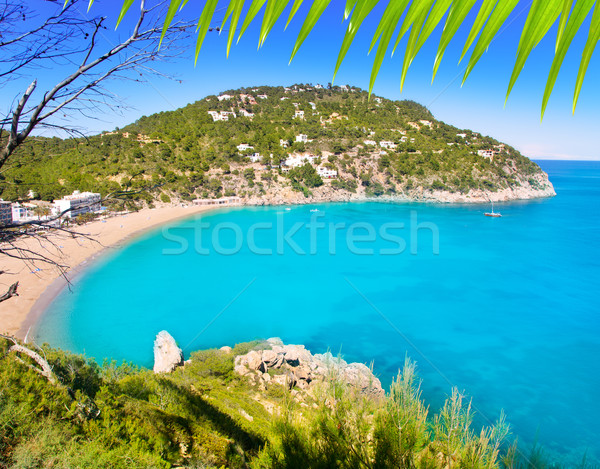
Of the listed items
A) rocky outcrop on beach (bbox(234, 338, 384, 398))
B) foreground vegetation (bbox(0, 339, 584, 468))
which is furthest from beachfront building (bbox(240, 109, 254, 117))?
foreground vegetation (bbox(0, 339, 584, 468))

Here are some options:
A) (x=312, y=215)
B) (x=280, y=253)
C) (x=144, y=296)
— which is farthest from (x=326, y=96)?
(x=144, y=296)

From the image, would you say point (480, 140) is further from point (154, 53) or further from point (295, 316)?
point (154, 53)

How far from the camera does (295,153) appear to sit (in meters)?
38.9

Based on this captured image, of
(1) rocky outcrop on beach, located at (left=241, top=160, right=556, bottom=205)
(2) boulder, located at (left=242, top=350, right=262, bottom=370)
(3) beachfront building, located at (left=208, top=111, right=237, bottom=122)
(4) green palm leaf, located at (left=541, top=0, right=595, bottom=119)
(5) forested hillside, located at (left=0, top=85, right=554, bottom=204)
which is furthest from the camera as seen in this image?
(3) beachfront building, located at (left=208, top=111, right=237, bottom=122)

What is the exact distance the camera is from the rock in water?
26.7ft

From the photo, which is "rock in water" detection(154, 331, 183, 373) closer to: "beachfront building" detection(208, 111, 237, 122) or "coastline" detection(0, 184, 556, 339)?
"coastline" detection(0, 184, 556, 339)

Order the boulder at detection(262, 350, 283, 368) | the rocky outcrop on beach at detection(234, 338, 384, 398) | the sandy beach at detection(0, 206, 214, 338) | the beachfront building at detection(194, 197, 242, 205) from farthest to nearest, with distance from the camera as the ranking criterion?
1. the beachfront building at detection(194, 197, 242, 205)
2. the sandy beach at detection(0, 206, 214, 338)
3. the boulder at detection(262, 350, 283, 368)
4. the rocky outcrop on beach at detection(234, 338, 384, 398)

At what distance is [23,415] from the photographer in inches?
96.7

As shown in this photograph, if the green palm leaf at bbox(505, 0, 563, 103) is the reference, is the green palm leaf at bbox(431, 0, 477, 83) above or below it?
above

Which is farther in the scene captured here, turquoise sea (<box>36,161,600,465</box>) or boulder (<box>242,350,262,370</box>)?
turquoise sea (<box>36,161,600,465</box>)

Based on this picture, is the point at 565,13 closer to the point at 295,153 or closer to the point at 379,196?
the point at 379,196

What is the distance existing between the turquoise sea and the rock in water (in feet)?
4.43

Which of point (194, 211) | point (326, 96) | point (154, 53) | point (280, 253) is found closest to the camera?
point (154, 53)

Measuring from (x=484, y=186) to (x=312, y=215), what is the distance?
22572mm
